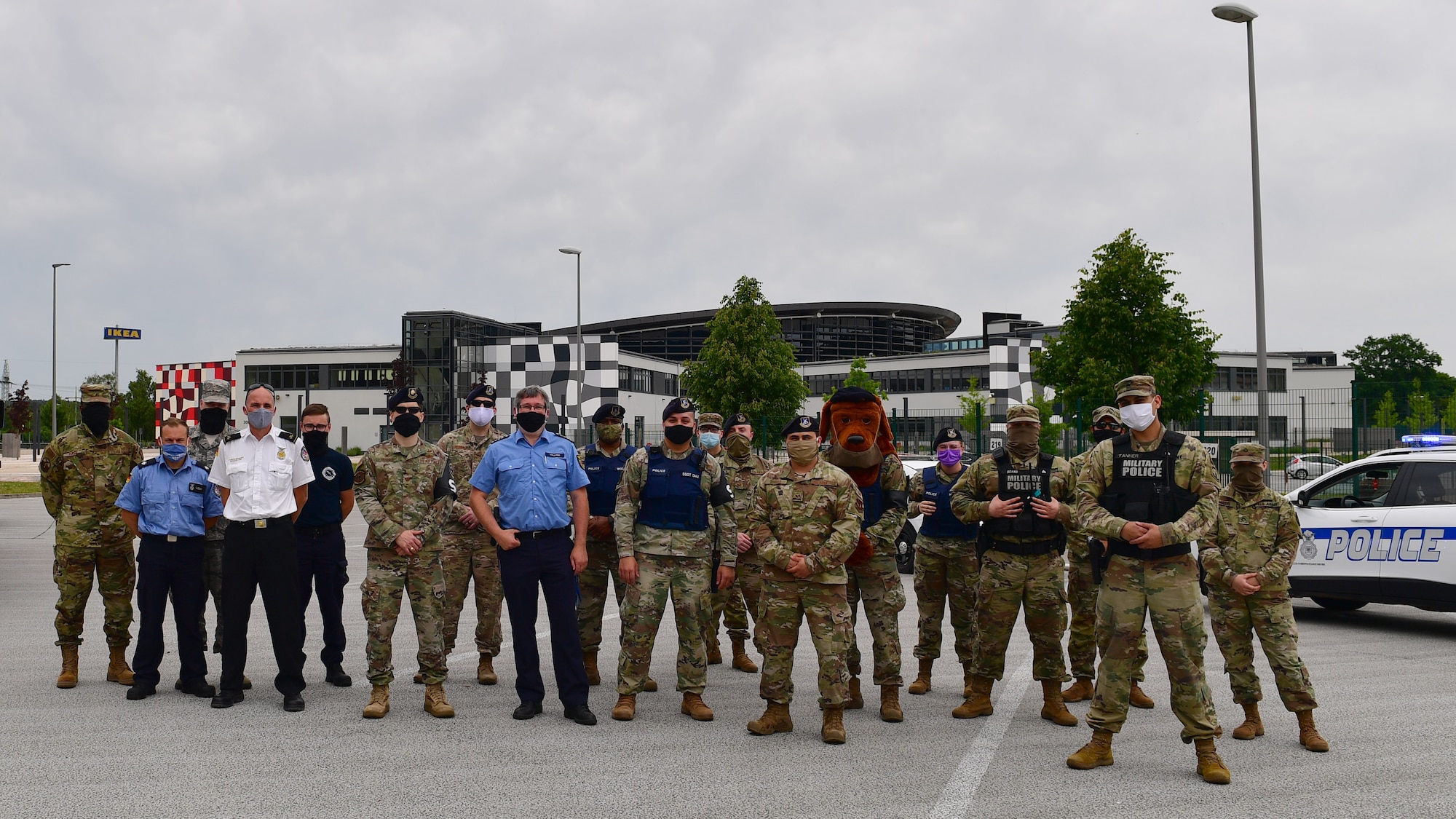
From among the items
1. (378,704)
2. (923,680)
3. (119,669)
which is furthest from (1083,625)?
(119,669)

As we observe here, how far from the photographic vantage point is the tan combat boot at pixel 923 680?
22.7 ft

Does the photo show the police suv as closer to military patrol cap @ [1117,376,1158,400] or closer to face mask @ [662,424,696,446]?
military patrol cap @ [1117,376,1158,400]

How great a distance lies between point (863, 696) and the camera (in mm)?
6820

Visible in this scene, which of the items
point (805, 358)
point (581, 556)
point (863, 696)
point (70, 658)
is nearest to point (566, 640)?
point (581, 556)

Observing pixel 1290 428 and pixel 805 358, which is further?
pixel 805 358

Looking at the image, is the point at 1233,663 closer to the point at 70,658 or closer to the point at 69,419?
the point at 70,658

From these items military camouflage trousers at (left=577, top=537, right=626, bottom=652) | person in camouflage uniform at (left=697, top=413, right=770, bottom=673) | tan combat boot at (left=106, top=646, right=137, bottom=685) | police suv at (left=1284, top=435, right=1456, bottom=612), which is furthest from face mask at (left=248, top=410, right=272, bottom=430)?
police suv at (left=1284, top=435, right=1456, bottom=612)

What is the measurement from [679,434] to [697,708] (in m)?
1.66

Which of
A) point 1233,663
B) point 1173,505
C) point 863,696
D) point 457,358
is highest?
point 457,358

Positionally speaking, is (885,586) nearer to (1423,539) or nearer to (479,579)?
(479,579)

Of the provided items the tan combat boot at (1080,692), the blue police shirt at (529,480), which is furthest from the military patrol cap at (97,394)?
the tan combat boot at (1080,692)

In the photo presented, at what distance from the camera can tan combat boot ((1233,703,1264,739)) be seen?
572 cm

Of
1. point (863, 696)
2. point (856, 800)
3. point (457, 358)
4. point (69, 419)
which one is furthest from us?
point (69, 419)

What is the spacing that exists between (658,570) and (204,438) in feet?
11.0
